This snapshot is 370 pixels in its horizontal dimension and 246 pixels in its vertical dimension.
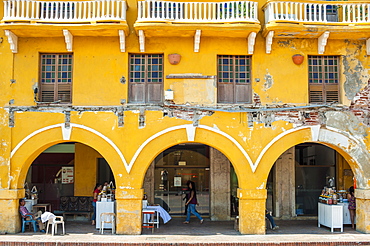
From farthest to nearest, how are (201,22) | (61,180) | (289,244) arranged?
1. (61,180)
2. (201,22)
3. (289,244)

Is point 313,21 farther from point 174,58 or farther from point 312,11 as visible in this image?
point 174,58

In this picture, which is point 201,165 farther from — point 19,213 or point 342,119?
point 19,213

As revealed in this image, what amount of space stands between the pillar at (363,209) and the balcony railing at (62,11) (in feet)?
31.0

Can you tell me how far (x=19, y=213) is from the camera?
14781mm

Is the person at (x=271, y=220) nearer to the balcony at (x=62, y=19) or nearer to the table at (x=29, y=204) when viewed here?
the balcony at (x=62, y=19)

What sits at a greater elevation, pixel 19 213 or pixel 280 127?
pixel 280 127

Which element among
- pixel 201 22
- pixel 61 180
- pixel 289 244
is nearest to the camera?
pixel 289 244

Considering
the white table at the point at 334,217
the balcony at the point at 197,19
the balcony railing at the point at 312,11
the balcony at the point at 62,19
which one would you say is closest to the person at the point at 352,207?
the white table at the point at 334,217

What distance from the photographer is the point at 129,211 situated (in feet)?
47.9

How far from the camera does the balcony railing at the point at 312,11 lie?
14664 millimetres

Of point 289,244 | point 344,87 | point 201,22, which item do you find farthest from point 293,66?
point 289,244

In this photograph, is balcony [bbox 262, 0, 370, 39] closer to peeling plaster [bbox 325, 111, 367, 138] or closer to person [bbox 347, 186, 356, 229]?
peeling plaster [bbox 325, 111, 367, 138]

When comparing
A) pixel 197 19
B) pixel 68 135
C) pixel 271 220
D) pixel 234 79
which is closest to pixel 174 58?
pixel 197 19

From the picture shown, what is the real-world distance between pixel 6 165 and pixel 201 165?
754 centimetres
